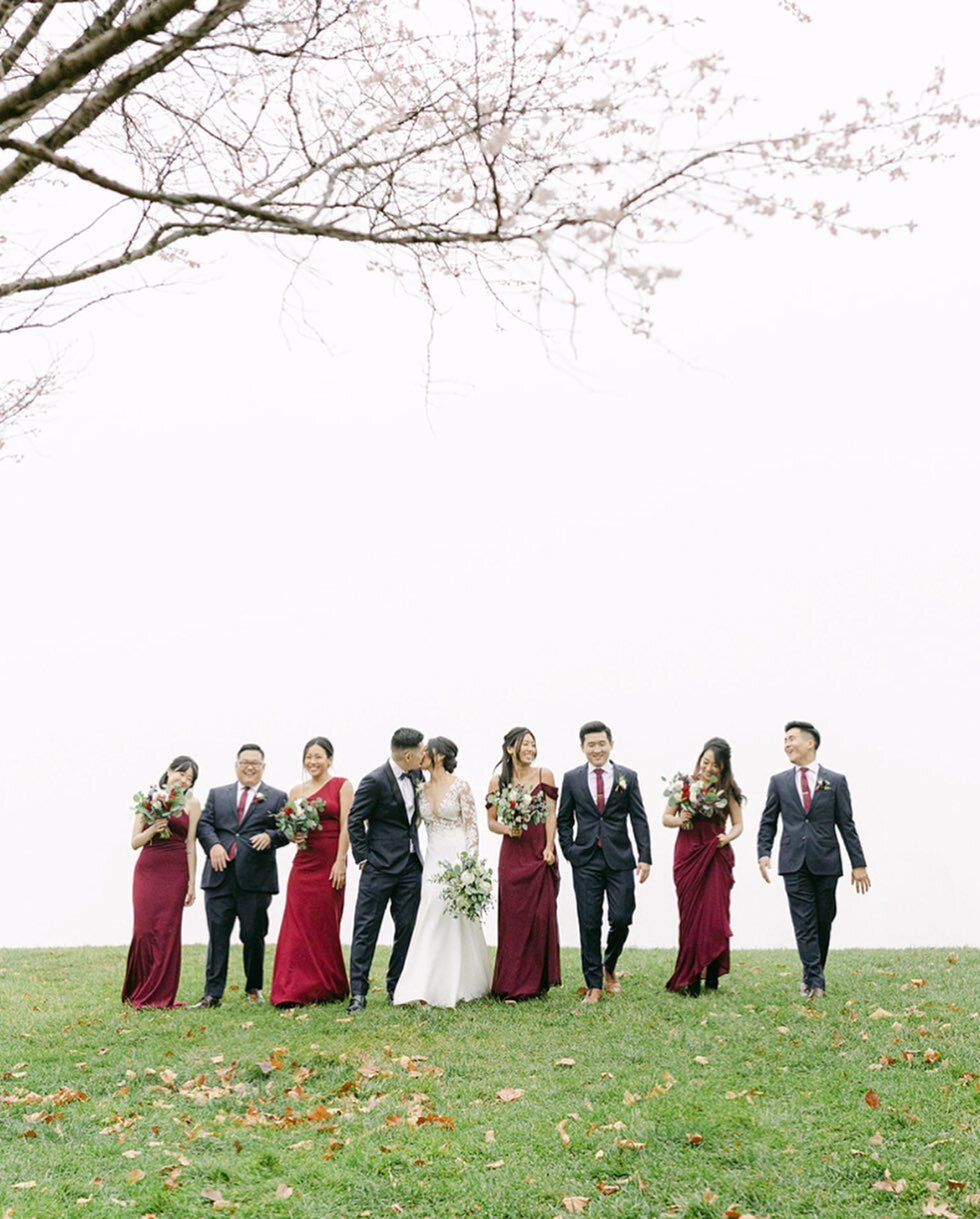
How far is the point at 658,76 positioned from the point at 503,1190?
18.5 feet

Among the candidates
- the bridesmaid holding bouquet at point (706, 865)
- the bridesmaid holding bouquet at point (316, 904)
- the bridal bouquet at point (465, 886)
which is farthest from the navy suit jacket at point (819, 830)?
the bridesmaid holding bouquet at point (316, 904)

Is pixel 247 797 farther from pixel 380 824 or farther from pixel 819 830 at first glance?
pixel 819 830

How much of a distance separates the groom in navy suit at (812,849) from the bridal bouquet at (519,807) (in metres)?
2.05

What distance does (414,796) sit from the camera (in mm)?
11234

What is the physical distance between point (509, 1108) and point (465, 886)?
341 cm

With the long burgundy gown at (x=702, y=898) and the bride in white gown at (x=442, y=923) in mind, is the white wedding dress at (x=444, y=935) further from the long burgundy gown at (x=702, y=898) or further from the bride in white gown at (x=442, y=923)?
the long burgundy gown at (x=702, y=898)

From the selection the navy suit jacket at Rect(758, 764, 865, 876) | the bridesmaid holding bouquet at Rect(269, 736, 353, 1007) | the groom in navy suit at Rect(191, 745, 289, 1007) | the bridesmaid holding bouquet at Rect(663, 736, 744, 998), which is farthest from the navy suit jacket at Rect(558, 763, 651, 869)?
the groom in navy suit at Rect(191, 745, 289, 1007)

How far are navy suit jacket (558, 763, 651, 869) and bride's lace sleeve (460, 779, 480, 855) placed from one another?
81 centimetres

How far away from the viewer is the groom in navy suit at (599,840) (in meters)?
11.2

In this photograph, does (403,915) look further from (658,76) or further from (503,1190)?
(658,76)

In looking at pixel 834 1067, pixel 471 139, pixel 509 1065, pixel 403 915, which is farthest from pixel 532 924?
pixel 471 139

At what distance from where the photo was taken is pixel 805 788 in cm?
1102

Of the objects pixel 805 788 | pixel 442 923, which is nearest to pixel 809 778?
pixel 805 788

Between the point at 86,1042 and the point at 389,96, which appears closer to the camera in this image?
the point at 389,96
